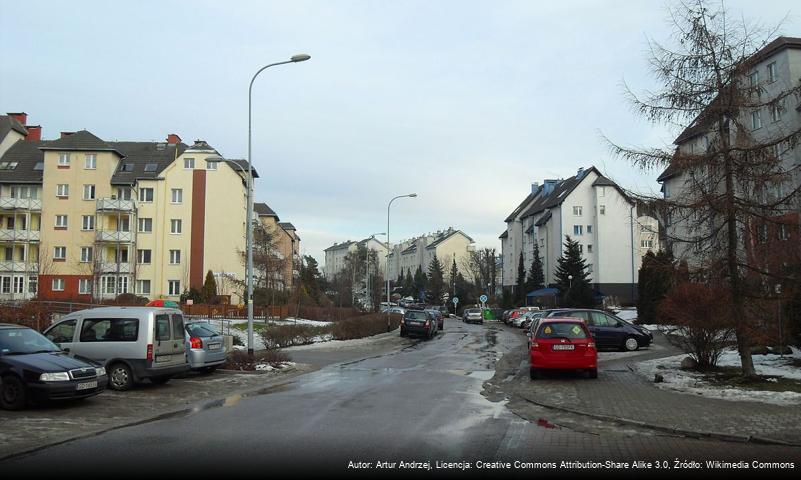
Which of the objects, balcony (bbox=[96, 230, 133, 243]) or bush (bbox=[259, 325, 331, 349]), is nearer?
bush (bbox=[259, 325, 331, 349])

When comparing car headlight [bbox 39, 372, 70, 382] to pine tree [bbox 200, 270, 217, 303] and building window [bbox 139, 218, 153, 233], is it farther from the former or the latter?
building window [bbox 139, 218, 153, 233]

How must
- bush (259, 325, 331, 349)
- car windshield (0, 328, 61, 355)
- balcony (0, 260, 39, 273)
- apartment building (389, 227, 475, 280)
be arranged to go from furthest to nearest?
apartment building (389, 227, 475, 280)
balcony (0, 260, 39, 273)
bush (259, 325, 331, 349)
car windshield (0, 328, 61, 355)

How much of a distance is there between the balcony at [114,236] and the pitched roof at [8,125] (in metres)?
16.8

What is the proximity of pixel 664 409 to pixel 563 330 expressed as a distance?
16.4 ft

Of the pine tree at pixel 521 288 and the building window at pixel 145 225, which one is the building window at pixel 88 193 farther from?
the pine tree at pixel 521 288

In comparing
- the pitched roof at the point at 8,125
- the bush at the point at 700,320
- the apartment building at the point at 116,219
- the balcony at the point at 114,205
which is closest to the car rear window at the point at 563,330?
the bush at the point at 700,320

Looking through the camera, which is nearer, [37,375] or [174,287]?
[37,375]

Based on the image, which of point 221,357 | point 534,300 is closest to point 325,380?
point 221,357

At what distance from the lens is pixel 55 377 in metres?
10.4

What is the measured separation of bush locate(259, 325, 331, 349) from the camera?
2658cm

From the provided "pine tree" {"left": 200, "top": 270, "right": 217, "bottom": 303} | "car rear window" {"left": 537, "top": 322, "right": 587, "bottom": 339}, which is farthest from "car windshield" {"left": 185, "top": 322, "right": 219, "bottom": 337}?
Result: "pine tree" {"left": 200, "top": 270, "right": 217, "bottom": 303}

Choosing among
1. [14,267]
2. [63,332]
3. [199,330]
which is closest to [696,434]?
[199,330]

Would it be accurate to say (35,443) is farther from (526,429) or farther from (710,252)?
(710,252)

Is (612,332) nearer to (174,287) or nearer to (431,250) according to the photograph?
(174,287)
